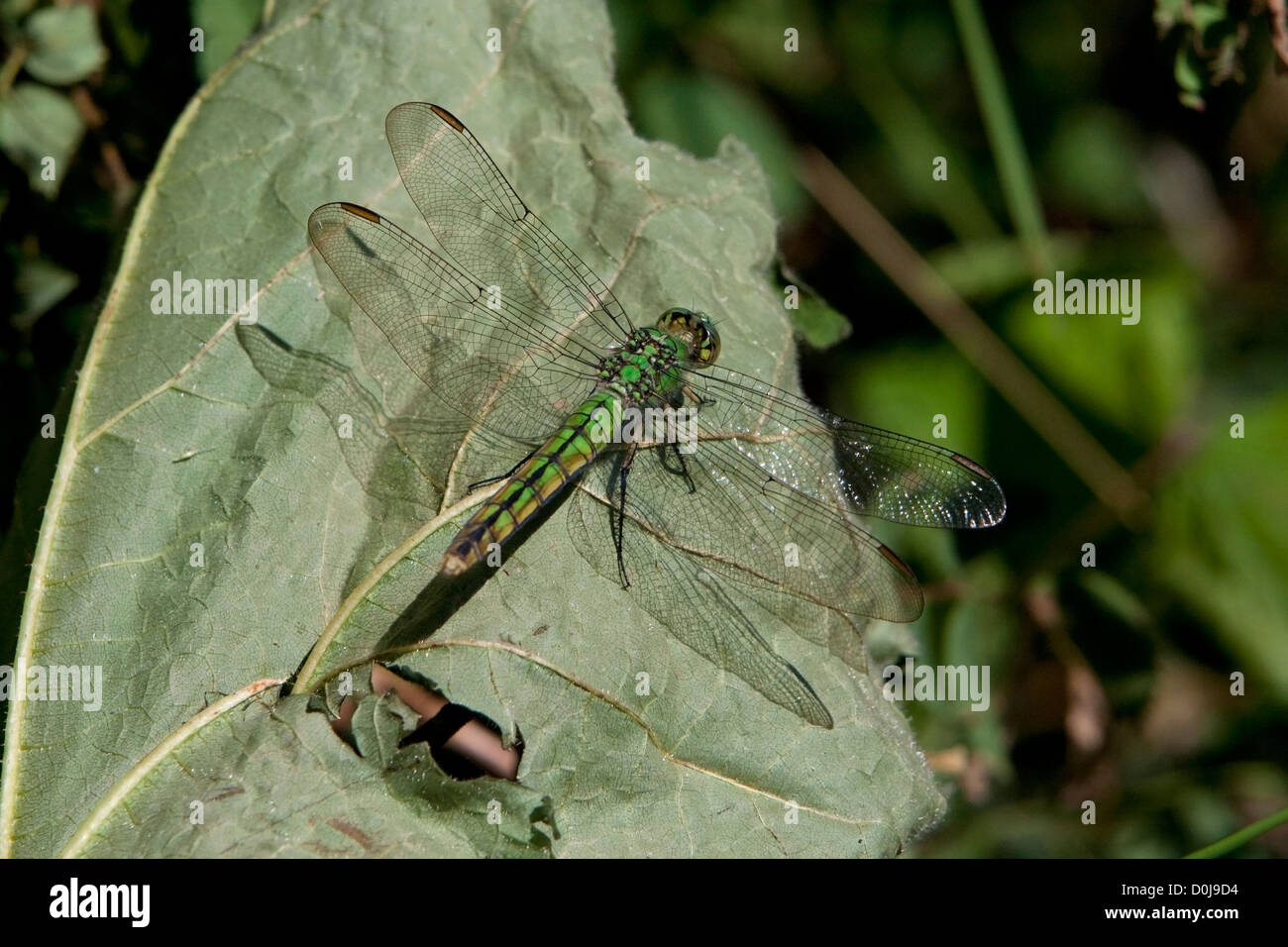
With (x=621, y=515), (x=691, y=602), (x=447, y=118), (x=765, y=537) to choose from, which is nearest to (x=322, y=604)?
(x=621, y=515)

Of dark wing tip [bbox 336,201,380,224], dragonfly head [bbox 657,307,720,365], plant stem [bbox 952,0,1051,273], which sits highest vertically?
plant stem [bbox 952,0,1051,273]

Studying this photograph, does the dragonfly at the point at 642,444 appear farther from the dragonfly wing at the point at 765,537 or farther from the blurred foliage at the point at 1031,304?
the blurred foliage at the point at 1031,304

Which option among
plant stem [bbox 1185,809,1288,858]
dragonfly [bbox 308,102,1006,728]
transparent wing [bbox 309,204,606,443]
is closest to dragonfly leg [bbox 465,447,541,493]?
dragonfly [bbox 308,102,1006,728]

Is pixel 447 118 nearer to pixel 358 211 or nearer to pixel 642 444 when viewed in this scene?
pixel 358 211

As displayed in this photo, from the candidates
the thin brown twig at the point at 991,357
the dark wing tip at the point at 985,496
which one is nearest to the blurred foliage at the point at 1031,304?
the thin brown twig at the point at 991,357

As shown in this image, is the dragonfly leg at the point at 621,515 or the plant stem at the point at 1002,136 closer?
the dragonfly leg at the point at 621,515

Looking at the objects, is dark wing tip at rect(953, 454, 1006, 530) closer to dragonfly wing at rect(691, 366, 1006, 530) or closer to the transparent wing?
dragonfly wing at rect(691, 366, 1006, 530)
